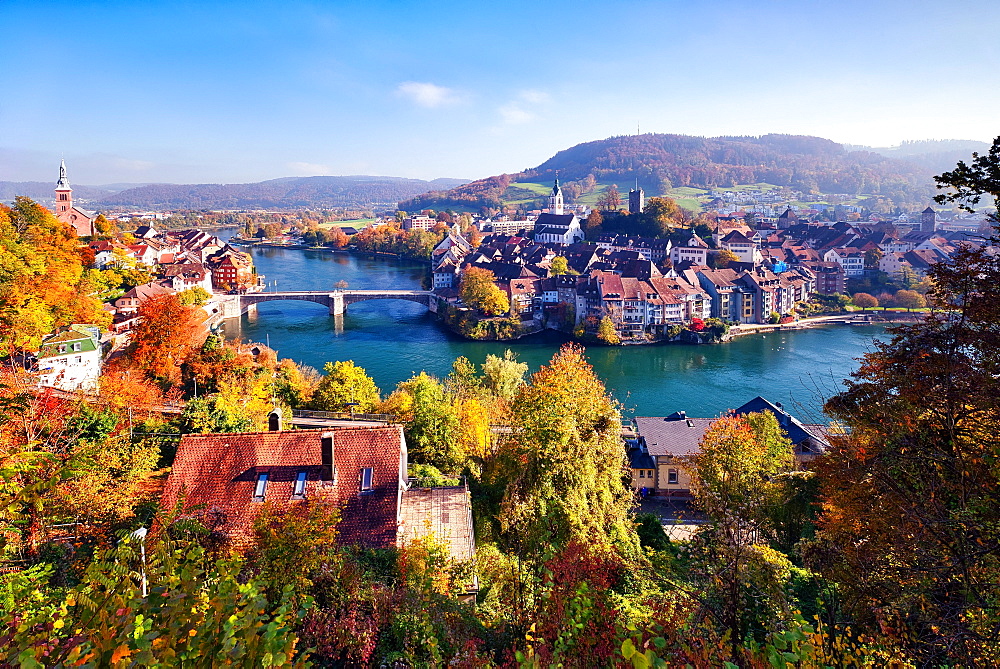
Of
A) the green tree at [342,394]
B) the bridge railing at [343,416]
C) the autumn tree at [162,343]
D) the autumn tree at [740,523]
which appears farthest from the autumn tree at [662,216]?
the autumn tree at [162,343]

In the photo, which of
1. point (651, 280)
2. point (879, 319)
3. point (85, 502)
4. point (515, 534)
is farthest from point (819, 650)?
point (879, 319)

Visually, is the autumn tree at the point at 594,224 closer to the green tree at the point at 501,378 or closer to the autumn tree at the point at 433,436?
the green tree at the point at 501,378

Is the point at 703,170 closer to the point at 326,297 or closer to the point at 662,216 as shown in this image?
the point at 662,216

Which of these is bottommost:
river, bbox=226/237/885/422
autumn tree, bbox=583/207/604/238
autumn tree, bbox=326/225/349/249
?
river, bbox=226/237/885/422

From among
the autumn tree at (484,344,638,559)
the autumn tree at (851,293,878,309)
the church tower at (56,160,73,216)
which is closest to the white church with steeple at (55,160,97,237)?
the church tower at (56,160,73,216)

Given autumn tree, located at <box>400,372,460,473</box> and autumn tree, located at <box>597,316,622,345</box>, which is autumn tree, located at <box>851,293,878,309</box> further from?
autumn tree, located at <box>400,372,460,473</box>

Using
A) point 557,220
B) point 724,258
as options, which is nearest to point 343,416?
point 724,258
